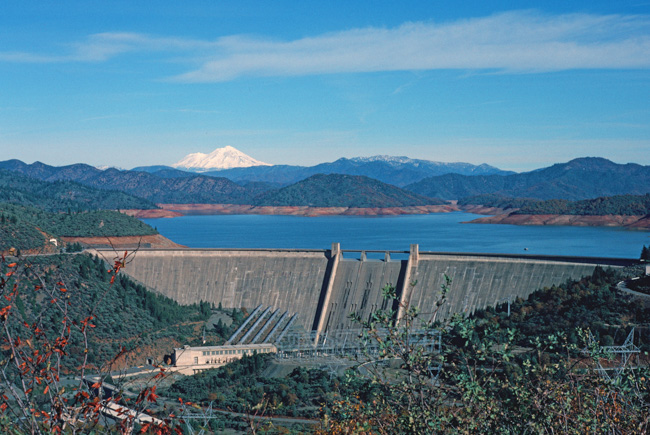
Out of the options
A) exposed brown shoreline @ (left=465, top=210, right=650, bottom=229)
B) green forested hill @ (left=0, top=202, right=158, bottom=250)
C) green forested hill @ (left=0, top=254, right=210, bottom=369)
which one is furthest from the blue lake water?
green forested hill @ (left=0, top=254, right=210, bottom=369)

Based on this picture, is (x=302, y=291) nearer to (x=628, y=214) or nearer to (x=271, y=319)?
(x=271, y=319)

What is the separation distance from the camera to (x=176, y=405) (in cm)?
4809

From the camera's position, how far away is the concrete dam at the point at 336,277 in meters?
58.8

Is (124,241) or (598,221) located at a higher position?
(598,221)

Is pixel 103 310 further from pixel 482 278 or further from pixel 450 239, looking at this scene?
pixel 450 239

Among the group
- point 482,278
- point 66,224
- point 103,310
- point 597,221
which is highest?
point 597,221

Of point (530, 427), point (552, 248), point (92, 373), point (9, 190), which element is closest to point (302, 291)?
point (92, 373)

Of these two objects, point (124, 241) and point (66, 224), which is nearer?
point (124, 241)

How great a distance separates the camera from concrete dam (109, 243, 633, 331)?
58750mm

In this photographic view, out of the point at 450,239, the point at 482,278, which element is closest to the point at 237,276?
the point at 482,278

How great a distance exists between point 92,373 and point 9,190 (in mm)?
153542

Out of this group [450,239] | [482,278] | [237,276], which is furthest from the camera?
[450,239]

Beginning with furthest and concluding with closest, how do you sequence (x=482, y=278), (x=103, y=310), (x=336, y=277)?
1. (x=336, y=277)
2. (x=103, y=310)
3. (x=482, y=278)

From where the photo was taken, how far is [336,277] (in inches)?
2660
